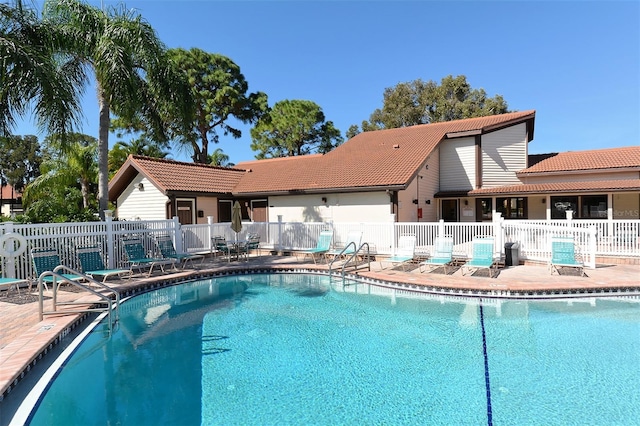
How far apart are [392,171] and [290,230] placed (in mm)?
5704

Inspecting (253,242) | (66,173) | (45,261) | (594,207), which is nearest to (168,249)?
(253,242)

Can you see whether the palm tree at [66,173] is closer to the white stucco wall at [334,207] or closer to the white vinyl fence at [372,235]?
the white vinyl fence at [372,235]

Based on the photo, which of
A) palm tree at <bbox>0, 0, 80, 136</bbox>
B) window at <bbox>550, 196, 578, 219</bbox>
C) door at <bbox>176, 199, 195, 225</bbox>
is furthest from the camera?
window at <bbox>550, 196, 578, 219</bbox>

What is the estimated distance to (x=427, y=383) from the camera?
5.22 metres

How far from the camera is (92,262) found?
1084 cm

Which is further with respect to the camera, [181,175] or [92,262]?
[181,175]

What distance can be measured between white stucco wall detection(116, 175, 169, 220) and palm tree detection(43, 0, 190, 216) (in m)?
4.74

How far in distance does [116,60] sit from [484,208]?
1975 centimetres

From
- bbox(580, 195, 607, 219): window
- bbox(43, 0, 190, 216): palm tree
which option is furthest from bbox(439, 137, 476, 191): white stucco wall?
bbox(43, 0, 190, 216): palm tree

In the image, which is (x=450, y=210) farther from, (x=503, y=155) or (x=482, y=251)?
(x=482, y=251)

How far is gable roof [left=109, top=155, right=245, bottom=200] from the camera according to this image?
17.3 m

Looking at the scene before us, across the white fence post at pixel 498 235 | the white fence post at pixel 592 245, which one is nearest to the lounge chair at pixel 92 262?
the white fence post at pixel 498 235

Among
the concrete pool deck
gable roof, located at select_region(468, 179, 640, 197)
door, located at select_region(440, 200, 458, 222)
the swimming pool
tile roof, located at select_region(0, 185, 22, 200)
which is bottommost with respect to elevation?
the swimming pool

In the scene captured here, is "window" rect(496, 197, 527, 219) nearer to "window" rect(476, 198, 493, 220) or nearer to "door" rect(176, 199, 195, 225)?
"window" rect(476, 198, 493, 220)
